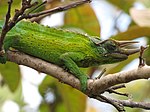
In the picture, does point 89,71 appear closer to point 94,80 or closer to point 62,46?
point 62,46

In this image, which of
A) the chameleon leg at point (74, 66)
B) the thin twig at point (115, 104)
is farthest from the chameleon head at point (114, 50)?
the thin twig at point (115, 104)

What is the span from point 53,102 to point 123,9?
599mm

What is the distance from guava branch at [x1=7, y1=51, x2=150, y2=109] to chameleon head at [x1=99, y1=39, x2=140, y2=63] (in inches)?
8.4

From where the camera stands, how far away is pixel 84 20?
2.18 metres

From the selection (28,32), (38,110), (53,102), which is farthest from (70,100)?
(28,32)

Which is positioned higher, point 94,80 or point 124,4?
point 94,80

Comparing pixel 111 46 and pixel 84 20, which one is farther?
pixel 84 20

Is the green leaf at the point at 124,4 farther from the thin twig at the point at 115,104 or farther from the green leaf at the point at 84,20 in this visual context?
the thin twig at the point at 115,104

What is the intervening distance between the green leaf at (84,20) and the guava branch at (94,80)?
0.74 meters

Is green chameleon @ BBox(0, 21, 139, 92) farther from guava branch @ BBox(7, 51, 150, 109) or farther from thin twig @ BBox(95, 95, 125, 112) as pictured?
thin twig @ BBox(95, 95, 125, 112)

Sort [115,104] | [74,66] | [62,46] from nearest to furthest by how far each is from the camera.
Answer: [115,104], [74,66], [62,46]

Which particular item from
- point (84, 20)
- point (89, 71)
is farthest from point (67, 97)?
point (84, 20)

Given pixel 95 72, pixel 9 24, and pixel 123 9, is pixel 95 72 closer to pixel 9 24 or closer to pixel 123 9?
pixel 123 9

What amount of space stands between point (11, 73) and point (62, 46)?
0.36m
